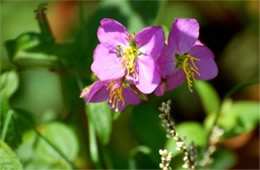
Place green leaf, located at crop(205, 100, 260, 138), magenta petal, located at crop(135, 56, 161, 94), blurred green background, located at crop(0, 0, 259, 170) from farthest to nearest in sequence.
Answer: green leaf, located at crop(205, 100, 260, 138) → blurred green background, located at crop(0, 0, 259, 170) → magenta petal, located at crop(135, 56, 161, 94)

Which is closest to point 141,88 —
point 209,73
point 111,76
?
point 111,76

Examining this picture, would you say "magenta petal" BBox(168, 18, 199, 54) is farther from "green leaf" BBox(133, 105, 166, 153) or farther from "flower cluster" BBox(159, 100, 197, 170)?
"green leaf" BBox(133, 105, 166, 153)

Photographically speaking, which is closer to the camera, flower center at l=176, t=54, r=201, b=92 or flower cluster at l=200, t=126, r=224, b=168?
flower center at l=176, t=54, r=201, b=92

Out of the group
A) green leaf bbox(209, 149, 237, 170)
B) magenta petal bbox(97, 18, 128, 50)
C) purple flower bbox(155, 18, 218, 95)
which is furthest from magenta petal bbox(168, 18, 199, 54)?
green leaf bbox(209, 149, 237, 170)

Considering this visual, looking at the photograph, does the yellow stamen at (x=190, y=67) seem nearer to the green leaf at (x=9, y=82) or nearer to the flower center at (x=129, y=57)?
the flower center at (x=129, y=57)

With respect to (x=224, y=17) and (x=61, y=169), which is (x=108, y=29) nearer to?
(x=61, y=169)

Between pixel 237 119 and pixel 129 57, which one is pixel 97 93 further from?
pixel 237 119

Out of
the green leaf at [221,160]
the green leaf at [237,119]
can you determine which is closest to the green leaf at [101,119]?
the green leaf at [237,119]
